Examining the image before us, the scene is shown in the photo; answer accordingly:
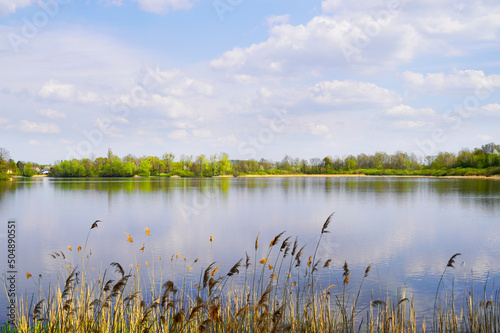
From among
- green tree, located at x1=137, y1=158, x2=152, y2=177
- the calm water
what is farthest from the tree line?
the calm water

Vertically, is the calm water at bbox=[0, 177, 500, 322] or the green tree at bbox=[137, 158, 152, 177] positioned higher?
the green tree at bbox=[137, 158, 152, 177]

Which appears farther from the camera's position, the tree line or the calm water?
the tree line

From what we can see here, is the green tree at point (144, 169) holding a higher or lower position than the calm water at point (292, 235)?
higher

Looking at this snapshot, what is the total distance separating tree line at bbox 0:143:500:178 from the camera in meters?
112

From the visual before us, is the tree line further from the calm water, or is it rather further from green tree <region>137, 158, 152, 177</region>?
the calm water

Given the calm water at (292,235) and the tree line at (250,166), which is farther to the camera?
the tree line at (250,166)

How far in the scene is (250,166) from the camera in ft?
440

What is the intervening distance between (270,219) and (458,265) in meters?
10.9

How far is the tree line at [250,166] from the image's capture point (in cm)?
11237

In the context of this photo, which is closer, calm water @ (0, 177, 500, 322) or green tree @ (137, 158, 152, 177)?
calm water @ (0, 177, 500, 322)

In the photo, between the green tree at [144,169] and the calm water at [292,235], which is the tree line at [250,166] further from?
the calm water at [292,235]

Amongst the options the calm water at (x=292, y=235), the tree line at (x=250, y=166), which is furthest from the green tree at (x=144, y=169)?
the calm water at (x=292, y=235)

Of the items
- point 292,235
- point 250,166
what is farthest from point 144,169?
point 292,235

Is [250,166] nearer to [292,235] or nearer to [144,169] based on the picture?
[144,169]
